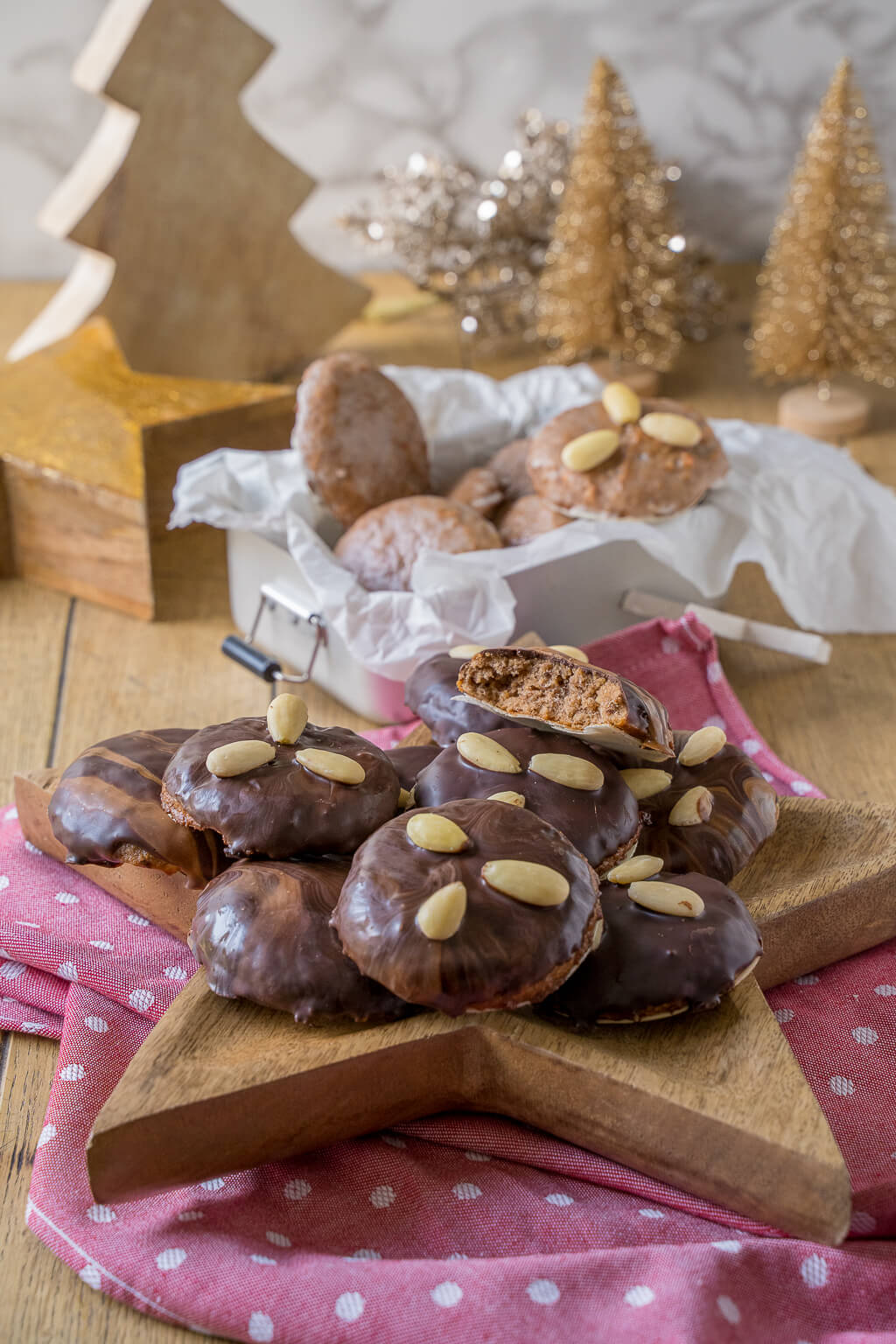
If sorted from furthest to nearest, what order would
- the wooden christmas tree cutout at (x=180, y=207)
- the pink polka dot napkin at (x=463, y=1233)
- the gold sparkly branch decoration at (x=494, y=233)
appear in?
1. the gold sparkly branch decoration at (x=494, y=233)
2. the wooden christmas tree cutout at (x=180, y=207)
3. the pink polka dot napkin at (x=463, y=1233)

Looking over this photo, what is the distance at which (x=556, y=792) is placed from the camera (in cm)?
66

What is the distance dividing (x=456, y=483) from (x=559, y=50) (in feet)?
3.27

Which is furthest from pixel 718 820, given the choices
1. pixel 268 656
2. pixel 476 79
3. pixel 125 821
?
pixel 476 79

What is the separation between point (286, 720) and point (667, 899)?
22cm

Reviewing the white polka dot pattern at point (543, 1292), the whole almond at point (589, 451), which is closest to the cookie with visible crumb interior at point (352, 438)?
the whole almond at point (589, 451)

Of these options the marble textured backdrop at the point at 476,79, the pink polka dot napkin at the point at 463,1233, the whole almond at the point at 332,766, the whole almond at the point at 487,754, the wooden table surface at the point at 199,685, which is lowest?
the wooden table surface at the point at 199,685

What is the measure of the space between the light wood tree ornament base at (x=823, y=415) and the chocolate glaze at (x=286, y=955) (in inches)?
43.1

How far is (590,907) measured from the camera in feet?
1.92

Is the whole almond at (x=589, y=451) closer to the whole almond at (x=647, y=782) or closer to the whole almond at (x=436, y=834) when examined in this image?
the whole almond at (x=647, y=782)

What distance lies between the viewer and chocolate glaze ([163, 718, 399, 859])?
2.10 feet

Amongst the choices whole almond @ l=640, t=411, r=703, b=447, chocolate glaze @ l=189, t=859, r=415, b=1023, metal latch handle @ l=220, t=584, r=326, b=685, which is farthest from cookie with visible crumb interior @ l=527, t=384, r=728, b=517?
chocolate glaze @ l=189, t=859, r=415, b=1023

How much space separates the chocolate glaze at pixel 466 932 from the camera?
0.56 m

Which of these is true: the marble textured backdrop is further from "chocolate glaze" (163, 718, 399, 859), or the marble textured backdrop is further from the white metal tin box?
"chocolate glaze" (163, 718, 399, 859)

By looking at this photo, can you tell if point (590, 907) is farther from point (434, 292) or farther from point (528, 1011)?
point (434, 292)
